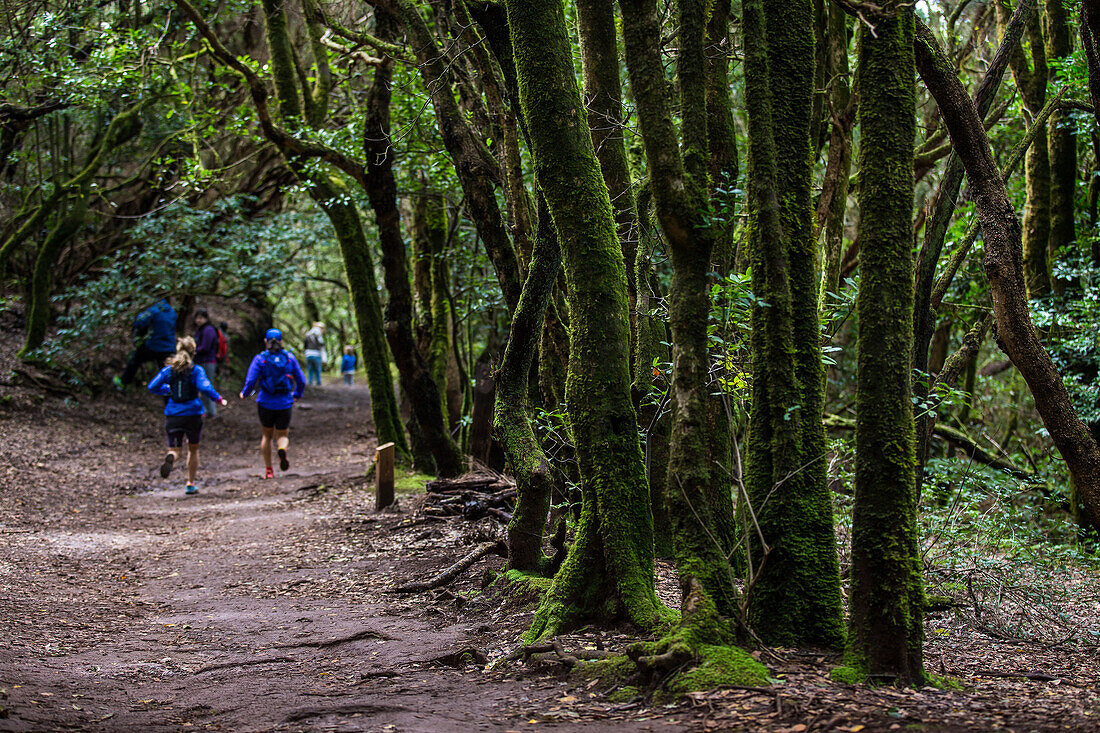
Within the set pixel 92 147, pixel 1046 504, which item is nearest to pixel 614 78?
pixel 1046 504

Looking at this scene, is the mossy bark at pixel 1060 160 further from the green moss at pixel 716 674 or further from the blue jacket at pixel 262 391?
the blue jacket at pixel 262 391

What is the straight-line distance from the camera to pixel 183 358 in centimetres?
1275

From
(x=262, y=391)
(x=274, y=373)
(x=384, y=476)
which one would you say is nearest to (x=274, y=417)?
(x=262, y=391)

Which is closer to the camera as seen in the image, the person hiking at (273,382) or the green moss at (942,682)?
the green moss at (942,682)

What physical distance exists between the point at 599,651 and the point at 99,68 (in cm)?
1301

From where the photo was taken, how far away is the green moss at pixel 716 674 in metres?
3.92

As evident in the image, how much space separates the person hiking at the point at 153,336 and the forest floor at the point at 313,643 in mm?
5278

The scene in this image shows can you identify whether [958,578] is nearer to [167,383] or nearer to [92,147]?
[167,383]

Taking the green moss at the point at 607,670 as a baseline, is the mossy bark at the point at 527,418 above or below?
above

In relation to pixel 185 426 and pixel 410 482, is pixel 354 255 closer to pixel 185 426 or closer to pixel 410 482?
pixel 410 482

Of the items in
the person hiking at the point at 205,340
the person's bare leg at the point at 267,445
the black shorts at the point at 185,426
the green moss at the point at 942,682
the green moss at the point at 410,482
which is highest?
the person hiking at the point at 205,340

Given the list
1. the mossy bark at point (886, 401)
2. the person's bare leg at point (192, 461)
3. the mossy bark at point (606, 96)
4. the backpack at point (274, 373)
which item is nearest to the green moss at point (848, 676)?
the mossy bark at point (886, 401)

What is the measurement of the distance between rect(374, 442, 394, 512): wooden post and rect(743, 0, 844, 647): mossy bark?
→ 654 centimetres

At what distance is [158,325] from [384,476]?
10.2 m
